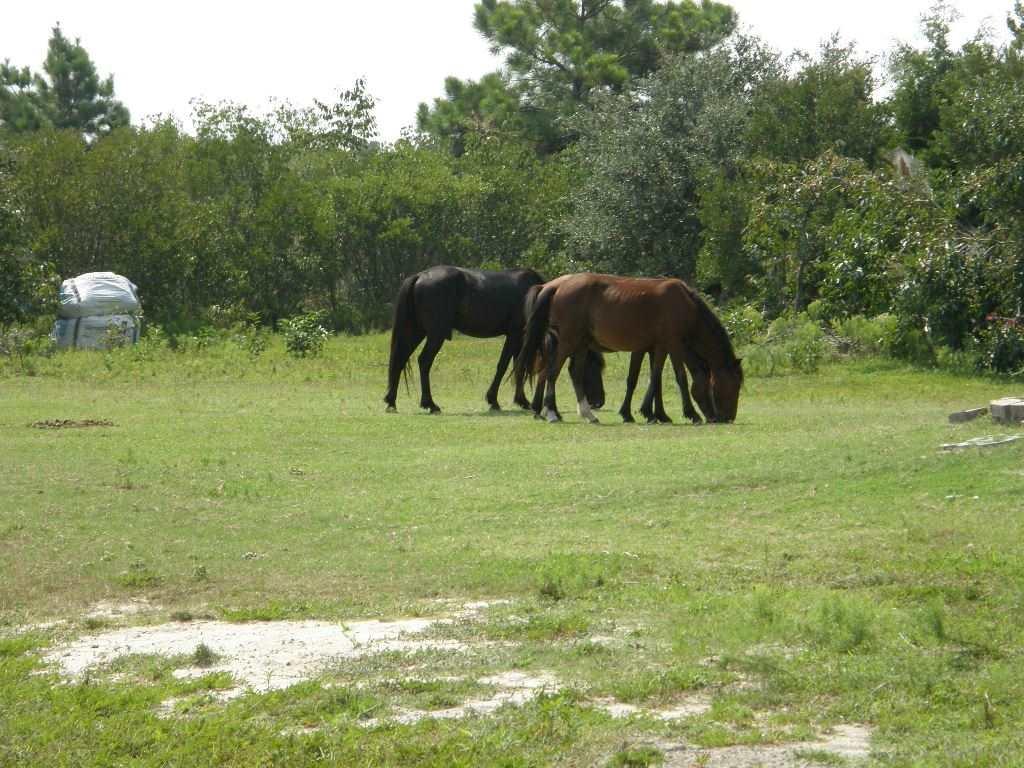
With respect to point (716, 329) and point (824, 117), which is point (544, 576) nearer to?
point (716, 329)

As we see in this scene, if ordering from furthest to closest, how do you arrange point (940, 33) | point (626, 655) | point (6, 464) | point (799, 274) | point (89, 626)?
1. point (940, 33)
2. point (799, 274)
3. point (6, 464)
4. point (89, 626)
5. point (626, 655)

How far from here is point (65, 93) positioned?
59.2 m

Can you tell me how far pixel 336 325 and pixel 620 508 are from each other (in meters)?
27.5

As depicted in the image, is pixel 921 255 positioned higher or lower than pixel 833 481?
higher

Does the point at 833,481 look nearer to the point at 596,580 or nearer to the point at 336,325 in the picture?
the point at 596,580

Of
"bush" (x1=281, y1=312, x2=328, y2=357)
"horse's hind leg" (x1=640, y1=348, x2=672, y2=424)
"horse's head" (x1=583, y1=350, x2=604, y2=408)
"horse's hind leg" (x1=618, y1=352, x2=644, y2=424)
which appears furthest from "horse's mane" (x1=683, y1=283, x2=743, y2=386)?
"bush" (x1=281, y1=312, x2=328, y2=357)

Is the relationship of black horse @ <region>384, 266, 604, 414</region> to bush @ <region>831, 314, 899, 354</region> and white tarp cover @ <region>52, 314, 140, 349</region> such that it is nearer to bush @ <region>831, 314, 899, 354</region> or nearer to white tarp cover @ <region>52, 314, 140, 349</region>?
bush @ <region>831, 314, 899, 354</region>

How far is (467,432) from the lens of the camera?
17500 mm

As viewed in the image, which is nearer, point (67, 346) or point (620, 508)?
point (620, 508)

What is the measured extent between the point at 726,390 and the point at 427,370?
4700 mm

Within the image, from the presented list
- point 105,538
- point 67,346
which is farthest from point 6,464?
point 67,346

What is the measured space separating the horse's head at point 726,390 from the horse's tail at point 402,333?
4652mm

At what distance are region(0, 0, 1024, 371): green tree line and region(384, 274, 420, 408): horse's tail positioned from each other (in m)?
8.03

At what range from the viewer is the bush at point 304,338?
30.5 m
